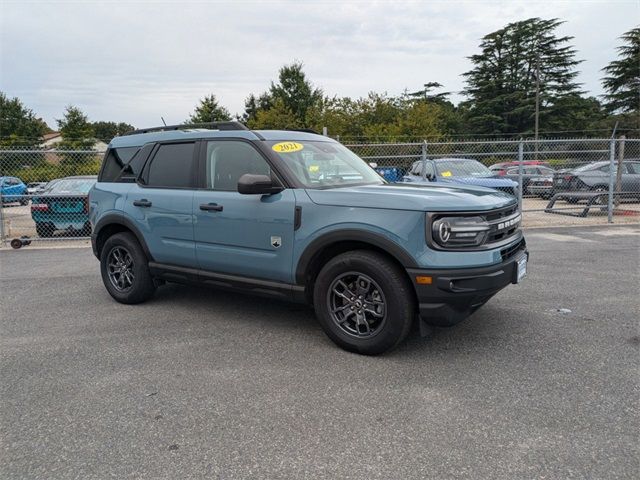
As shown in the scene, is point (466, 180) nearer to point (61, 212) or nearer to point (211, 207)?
point (211, 207)

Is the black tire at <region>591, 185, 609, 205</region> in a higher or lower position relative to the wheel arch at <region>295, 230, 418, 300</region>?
lower

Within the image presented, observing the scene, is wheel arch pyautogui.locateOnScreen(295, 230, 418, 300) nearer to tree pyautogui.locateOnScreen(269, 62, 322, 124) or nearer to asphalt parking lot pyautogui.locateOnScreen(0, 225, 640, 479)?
asphalt parking lot pyautogui.locateOnScreen(0, 225, 640, 479)

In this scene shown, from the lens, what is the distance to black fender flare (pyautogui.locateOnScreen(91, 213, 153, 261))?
5.23 metres

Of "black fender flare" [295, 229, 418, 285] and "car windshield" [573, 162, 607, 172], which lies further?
"car windshield" [573, 162, 607, 172]

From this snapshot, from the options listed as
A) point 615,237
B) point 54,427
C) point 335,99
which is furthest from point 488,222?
point 335,99

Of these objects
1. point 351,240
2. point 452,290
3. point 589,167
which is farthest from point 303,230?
point 589,167

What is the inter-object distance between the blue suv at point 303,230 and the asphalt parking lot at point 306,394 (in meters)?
0.42

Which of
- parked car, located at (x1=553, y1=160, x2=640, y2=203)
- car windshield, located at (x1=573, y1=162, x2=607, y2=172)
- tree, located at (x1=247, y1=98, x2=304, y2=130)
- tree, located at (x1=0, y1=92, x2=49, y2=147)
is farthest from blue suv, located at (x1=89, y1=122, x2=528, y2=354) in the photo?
tree, located at (x1=0, y1=92, x2=49, y2=147)

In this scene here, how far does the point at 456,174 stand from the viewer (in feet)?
39.2

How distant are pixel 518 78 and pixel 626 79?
10.3 meters

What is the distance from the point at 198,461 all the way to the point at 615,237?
9576mm

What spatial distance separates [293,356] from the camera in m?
3.93

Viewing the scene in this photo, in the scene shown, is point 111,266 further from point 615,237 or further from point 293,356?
point 615,237

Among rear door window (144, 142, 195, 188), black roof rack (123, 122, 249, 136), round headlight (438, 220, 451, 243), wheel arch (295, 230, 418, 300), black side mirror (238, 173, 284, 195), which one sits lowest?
wheel arch (295, 230, 418, 300)
